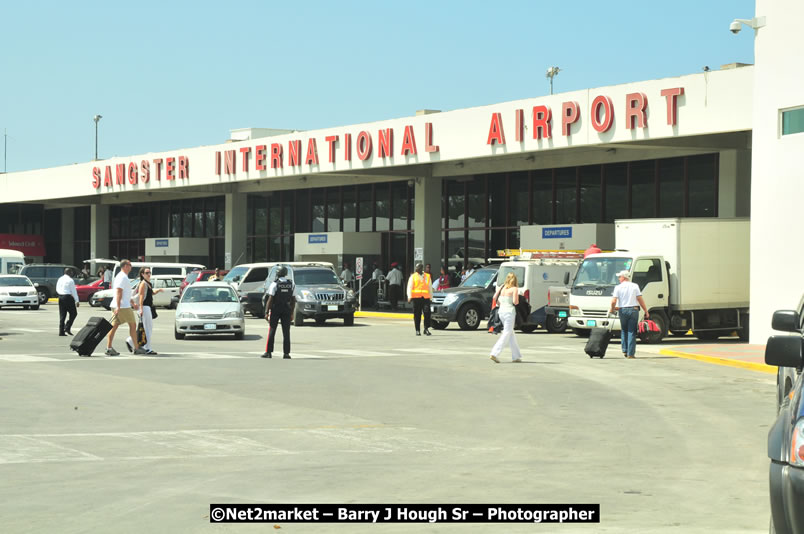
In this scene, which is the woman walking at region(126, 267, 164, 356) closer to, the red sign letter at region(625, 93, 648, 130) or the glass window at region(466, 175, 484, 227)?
the red sign letter at region(625, 93, 648, 130)

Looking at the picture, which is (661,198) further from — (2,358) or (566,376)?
(2,358)

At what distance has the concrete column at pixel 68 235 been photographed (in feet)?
238

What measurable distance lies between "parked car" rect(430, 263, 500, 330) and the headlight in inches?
1092

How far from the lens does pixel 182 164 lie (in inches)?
2077

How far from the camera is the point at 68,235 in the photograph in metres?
73.0

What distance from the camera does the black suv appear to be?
54.3 metres

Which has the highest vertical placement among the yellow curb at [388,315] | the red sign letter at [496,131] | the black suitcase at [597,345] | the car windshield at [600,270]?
the red sign letter at [496,131]

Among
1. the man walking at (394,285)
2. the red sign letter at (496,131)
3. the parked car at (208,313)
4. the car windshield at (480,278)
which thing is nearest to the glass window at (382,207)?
the man walking at (394,285)

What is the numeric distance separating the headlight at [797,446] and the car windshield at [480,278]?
92.4 ft

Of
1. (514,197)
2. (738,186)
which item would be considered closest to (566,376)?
(738,186)

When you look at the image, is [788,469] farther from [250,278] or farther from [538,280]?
[250,278]

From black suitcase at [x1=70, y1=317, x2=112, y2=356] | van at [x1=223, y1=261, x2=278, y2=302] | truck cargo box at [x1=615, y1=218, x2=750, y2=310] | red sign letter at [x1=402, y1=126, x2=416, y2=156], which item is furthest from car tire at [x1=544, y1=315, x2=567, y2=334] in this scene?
black suitcase at [x1=70, y1=317, x2=112, y2=356]

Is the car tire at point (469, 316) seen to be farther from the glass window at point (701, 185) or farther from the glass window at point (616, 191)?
the glass window at point (701, 185)

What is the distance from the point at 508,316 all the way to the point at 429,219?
2381 cm
